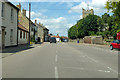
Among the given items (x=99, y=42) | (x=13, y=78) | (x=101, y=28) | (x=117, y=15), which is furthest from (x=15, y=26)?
(x=101, y=28)

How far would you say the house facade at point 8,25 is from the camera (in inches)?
799

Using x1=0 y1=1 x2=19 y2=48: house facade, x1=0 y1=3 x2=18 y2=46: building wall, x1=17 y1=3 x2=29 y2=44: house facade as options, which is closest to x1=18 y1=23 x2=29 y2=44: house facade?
x1=17 y1=3 x2=29 y2=44: house facade

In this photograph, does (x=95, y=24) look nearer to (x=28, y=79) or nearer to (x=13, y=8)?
(x=13, y=8)

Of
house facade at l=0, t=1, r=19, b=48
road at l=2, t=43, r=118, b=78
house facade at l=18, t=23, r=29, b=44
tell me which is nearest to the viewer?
road at l=2, t=43, r=118, b=78

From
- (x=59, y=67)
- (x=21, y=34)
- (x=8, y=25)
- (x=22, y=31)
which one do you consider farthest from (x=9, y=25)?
(x=59, y=67)

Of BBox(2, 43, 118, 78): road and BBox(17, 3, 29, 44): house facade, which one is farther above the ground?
BBox(17, 3, 29, 44): house facade

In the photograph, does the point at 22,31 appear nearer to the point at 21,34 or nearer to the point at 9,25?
the point at 21,34

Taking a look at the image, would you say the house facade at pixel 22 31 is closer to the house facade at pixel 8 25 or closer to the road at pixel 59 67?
the house facade at pixel 8 25

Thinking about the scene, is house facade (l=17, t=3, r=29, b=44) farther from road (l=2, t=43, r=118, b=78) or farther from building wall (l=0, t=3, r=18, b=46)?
road (l=2, t=43, r=118, b=78)

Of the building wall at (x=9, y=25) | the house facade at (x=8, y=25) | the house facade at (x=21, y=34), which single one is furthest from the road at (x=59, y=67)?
the house facade at (x=21, y=34)

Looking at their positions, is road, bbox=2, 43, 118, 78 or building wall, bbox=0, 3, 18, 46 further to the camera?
building wall, bbox=0, 3, 18, 46

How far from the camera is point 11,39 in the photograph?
24359 mm

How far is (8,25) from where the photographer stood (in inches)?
885

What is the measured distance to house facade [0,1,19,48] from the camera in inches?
799
